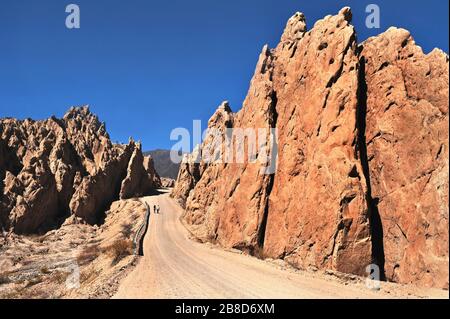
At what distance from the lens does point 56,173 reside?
6619 cm

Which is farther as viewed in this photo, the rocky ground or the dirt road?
the rocky ground

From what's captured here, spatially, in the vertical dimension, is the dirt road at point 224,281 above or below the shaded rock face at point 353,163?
below

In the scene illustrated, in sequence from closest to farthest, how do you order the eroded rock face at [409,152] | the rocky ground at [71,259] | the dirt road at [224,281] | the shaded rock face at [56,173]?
the dirt road at [224,281]
the eroded rock face at [409,152]
the rocky ground at [71,259]
the shaded rock face at [56,173]

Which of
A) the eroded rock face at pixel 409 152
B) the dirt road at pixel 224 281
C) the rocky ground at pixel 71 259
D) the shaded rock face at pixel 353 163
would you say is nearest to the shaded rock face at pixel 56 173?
the rocky ground at pixel 71 259

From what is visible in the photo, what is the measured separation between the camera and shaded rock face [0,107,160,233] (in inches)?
2333

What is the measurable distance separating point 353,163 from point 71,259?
32.0 meters

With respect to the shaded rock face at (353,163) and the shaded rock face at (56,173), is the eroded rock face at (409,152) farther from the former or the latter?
the shaded rock face at (56,173)

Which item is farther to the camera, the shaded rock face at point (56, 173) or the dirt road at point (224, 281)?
the shaded rock face at point (56, 173)

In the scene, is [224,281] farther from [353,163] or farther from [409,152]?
[409,152]

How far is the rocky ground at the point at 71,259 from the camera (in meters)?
23.1

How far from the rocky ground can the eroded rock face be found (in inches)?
616

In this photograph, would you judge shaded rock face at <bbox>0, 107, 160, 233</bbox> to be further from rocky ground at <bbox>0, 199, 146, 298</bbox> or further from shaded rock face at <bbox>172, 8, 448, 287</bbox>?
shaded rock face at <bbox>172, 8, 448, 287</bbox>

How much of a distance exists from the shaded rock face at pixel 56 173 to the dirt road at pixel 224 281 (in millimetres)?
37126

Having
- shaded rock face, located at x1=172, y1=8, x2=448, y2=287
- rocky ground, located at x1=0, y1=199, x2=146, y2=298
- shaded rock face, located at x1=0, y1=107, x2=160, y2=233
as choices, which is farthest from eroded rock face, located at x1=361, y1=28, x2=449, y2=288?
shaded rock face, located at x1=0, y1=107, x2=160, y2=233
